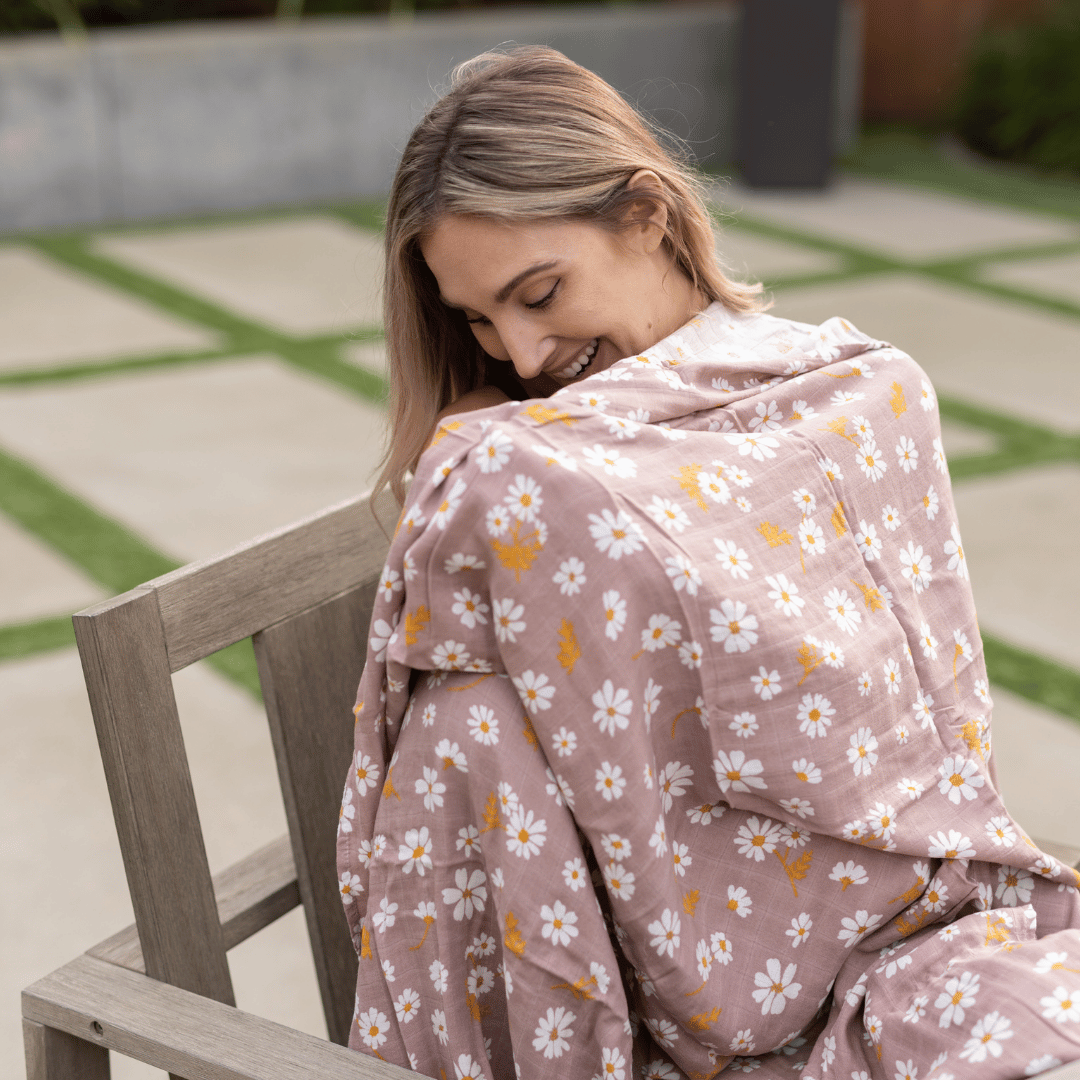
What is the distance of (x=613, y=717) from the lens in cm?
110

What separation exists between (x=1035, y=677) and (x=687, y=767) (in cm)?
204

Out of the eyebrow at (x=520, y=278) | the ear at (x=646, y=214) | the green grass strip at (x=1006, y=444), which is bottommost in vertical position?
the green grass strip at (x=1006, y=444)

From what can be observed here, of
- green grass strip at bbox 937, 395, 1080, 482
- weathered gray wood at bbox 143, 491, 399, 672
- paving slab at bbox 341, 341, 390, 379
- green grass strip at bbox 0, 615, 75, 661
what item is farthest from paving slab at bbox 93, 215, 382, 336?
weathered gray wood at bbox 143, 491, 399, 672

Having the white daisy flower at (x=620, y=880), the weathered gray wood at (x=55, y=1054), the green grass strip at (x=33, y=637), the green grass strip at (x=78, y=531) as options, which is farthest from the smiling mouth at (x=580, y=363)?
the green grass strip at (x=78, y=531)

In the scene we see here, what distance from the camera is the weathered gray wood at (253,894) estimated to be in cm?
139

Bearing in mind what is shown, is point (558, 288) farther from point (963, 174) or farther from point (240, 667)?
point (963, 174)

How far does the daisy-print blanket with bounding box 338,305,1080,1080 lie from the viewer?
1091 millimetres

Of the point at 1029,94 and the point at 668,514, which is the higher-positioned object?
the point at 668,514

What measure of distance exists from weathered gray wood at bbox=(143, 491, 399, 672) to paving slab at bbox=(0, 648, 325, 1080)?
3.08 ft

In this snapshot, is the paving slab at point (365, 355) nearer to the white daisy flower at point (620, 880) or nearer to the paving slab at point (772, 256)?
the paving slab at point (772, 256)

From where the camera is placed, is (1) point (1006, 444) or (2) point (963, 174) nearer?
(1) point (1006, 444)

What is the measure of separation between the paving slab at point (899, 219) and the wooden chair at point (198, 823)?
538cm

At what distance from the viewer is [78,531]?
11.8 ft

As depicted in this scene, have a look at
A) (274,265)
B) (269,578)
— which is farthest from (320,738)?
(274,265)
